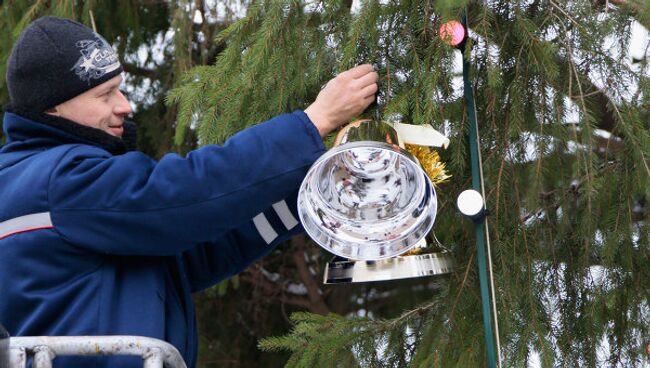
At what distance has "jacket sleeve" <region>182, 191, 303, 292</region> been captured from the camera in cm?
313

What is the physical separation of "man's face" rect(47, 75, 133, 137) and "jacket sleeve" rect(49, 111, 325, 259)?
0.23 m

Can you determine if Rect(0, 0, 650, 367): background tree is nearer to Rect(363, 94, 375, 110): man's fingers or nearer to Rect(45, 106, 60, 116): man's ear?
Rect(363, 94, 375, 110): man's fingers

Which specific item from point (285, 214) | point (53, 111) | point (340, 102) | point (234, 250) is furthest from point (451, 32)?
point (53, 111)

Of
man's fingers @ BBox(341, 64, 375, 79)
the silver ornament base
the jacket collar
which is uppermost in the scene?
man's fingers @ BBox(341, 64, 375, 79)

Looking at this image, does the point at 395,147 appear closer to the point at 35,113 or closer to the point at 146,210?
the point at 146,210

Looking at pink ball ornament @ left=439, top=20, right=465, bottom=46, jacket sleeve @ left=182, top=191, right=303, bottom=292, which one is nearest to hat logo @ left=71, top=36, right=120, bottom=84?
jacket sleeve @ left=182, top=191, right=303, bottom=292

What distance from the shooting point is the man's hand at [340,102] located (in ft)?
9.20

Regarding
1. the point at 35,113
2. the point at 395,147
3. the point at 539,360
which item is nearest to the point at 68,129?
the point at 35,113

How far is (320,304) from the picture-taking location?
6.38 m

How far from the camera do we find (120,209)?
8.85 ft

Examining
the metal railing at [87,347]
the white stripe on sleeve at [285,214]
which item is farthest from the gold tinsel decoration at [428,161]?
the metal railing at [87,347]

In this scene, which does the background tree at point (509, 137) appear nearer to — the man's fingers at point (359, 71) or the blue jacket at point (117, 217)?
the man's fingers at point (359, 71)

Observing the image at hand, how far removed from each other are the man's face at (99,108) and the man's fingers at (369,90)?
632 millimetres

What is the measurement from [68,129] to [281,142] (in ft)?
1.83
